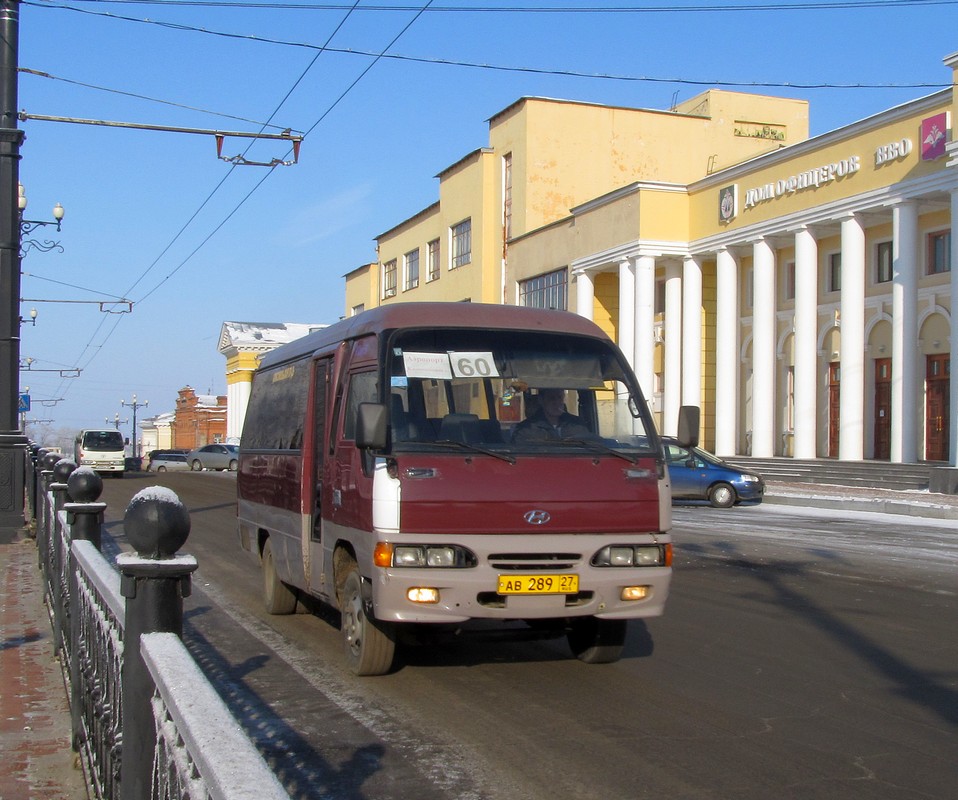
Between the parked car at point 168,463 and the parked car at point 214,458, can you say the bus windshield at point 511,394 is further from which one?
the parked car at point 168,463

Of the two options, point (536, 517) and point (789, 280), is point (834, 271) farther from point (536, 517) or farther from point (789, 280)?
point (536, 517)

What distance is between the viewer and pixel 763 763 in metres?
5.38

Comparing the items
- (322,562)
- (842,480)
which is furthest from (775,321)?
(322,562)

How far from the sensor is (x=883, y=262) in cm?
3612

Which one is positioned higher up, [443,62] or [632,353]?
[443,62]

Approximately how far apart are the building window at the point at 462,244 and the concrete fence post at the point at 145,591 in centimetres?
5209

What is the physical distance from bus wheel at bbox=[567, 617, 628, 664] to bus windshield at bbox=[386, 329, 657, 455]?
119 centimetres

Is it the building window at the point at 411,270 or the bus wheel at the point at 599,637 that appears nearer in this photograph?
the bus wheel at the point at 599,637

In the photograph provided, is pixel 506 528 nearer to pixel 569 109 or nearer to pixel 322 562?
pixel 322 562

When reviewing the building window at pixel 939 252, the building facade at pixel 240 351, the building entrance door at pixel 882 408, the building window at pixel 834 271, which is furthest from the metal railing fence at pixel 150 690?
the building facade at pixel 240 351

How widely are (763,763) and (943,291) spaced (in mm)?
30498

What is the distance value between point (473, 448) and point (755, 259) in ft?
108

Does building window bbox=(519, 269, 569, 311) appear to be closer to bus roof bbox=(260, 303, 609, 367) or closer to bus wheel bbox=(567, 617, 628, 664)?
bus roof bbox=(260, 303, 609, 367)

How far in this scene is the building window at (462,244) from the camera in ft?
181
